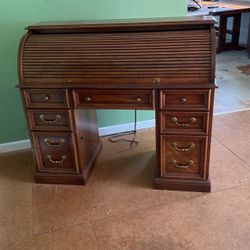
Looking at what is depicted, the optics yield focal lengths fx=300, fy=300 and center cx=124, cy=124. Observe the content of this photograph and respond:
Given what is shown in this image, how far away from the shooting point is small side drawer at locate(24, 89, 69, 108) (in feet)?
5.88

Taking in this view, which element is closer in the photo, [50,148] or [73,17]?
[50,148]

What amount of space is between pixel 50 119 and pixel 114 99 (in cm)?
44

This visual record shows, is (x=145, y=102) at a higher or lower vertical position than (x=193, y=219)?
higher

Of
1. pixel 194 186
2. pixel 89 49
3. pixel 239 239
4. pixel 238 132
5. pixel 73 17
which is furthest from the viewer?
pixel 238 132

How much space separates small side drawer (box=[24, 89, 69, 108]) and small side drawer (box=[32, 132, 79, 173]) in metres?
0.20

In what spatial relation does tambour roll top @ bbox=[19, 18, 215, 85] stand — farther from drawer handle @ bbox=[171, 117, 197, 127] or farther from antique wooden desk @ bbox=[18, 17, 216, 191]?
drawer handle @ bbox=[171, 117, 197, 127]

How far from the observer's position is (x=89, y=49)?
1.76m

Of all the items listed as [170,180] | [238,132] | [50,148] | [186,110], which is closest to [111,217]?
[170,180]

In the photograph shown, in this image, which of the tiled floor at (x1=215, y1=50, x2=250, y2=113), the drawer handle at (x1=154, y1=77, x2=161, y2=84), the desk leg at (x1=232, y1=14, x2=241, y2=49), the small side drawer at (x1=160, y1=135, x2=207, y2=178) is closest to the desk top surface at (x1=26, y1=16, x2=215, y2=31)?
the drawer handle at (x1=154, y1=77, x2=161, y2=84)

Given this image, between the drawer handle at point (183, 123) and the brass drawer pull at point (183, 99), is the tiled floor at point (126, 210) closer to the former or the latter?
the drawer handle at point (183, 123)

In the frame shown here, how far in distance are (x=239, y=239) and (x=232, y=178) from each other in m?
0.55

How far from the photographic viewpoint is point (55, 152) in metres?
1.99

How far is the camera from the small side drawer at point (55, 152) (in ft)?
6.36

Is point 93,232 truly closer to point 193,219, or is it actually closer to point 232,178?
point 193,219
